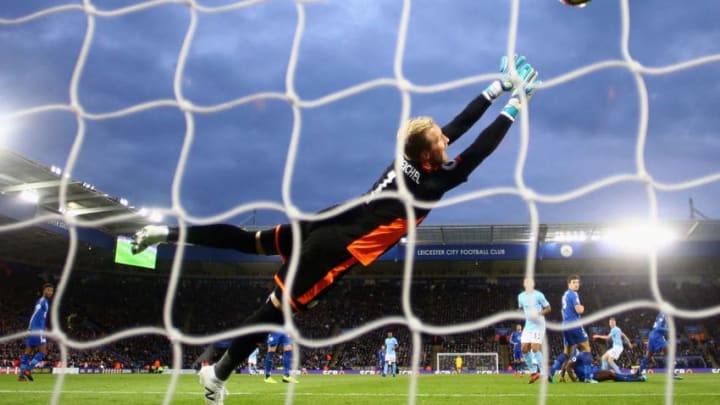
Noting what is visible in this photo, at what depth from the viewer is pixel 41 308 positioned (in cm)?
1048

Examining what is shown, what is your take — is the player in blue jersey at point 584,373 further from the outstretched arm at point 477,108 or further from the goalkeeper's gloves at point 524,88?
the goalkeeper's gloves at point 524,88

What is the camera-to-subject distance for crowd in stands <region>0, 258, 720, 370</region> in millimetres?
26047

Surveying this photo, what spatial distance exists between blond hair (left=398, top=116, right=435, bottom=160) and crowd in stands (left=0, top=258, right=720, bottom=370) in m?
23.5

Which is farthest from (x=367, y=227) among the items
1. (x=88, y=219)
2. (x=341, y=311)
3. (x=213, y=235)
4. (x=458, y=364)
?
(x=341, y=311)

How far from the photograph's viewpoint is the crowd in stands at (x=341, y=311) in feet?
85.5

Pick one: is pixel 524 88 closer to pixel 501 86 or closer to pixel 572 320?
pixel 501 86

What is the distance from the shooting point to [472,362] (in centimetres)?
2486

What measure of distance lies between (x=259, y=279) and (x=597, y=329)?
55.3ft

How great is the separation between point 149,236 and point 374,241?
4.13ft

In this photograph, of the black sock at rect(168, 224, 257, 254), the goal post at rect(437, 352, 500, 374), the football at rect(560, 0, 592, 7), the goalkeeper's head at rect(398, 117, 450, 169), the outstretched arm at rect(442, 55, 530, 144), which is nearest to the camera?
the goalkeeper's head at rect(398, 117, 450, 169)

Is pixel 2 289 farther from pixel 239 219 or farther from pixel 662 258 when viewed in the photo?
pixel 662 258

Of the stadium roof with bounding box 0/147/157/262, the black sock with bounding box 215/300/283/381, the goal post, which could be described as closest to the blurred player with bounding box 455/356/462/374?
the goal post

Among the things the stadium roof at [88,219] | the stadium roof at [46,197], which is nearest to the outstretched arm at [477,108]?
the stadium roof at [88,219]

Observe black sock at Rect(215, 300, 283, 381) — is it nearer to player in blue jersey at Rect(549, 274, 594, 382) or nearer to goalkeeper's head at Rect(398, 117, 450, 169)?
goalkeeper's head at Rect(398, 117, 450, 169)
